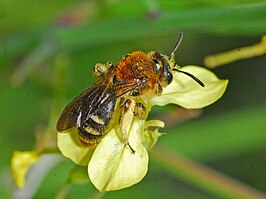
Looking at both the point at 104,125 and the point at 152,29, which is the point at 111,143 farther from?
the point at 152,29

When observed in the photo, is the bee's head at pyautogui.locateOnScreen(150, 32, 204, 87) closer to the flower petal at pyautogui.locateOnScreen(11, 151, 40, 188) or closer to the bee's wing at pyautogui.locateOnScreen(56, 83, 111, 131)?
the bee's wing at pyautogui.locateOnScreen(56, 83, 111, 131)

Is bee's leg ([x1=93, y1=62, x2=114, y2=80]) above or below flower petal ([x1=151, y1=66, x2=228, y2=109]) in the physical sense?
above

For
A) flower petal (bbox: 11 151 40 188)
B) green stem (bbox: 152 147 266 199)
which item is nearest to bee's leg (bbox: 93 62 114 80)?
flower petal (bbox: 11 151 40 188)

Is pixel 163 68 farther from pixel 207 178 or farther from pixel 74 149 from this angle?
pixel 207 178

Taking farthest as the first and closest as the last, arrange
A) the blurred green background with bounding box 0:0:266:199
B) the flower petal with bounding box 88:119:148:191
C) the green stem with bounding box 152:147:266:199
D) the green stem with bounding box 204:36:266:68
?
the blurred green background with bounding box 0:0:266:199, the green stem with bounding box 152:147:266:199, the green stem with bounding box 204:36:266:68, the flower petal with bounding box 88:119:148:191

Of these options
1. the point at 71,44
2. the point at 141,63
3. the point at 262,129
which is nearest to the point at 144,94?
the point at 141,63

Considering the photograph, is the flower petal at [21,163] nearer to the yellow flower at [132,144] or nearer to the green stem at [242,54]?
the yellow flower at [132,144]

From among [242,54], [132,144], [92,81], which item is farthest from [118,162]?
[92,81]
